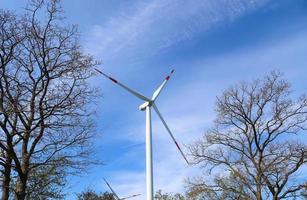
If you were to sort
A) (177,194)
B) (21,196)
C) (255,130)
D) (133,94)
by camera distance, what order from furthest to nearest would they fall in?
(177,194), (255,130), (133,94), (21,196)

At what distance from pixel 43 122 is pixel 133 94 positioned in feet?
18.5

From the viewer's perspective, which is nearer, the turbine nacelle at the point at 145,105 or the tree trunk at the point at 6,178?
the tree trunk at the point at 6,178

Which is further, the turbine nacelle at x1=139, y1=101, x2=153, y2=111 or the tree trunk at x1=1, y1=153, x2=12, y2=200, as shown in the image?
the turbine nacelle at x1=139, y1=101, x2=153, y2=111

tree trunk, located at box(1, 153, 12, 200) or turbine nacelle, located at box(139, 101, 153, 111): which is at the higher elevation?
turbine nacelle, located at box(139, 101, 153, 111)

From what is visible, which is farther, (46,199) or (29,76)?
(46,199)

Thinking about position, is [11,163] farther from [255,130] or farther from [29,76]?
[255,130]

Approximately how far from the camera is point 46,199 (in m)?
27.1

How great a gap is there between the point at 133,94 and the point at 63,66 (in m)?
4.79

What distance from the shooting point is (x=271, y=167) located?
29.6 m

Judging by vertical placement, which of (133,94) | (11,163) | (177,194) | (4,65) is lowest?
(11,163)

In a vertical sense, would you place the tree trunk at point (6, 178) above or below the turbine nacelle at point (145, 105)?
below

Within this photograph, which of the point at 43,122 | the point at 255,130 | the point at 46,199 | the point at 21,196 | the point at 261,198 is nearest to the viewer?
the point at 21,196

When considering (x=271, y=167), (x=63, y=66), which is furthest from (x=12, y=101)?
(x=271, y=167)

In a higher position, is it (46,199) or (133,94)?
(133,94)
